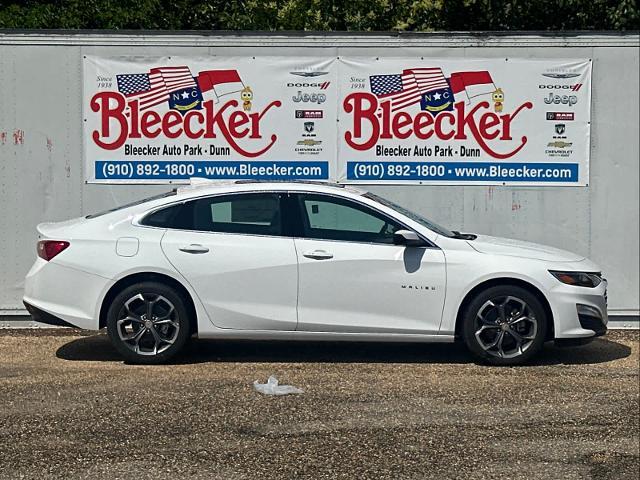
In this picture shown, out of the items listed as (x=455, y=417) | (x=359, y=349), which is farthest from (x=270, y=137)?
(x=455, y=417)

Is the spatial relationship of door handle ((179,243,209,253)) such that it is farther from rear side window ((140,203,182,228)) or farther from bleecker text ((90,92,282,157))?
bleecker text ((90,92,282,157))

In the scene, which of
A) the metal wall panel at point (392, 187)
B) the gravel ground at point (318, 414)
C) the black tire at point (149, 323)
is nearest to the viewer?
the gravel ground at point (318, 414)

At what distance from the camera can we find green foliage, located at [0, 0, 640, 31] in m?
16.8

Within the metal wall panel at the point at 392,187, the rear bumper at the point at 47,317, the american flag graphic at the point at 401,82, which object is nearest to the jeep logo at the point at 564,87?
the metal wall panel at the point at 392,187

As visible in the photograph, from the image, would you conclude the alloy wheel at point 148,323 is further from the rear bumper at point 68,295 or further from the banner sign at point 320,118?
the banner sign at point 320,118

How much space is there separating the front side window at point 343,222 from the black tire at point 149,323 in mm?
1288

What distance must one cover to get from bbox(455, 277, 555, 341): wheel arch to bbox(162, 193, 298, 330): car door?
1.40 meters

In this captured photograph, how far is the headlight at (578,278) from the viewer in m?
9.40

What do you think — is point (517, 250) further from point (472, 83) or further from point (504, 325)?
point (472, 83)

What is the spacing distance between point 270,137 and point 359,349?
251cm

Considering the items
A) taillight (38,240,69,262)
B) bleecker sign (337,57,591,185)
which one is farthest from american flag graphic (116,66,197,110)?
taillight (38,240,69,262)

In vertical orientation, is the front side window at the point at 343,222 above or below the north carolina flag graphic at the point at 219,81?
below

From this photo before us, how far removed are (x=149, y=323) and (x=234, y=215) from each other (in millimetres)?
1171

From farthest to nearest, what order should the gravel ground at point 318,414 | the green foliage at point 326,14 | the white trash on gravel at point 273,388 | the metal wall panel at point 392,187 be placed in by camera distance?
the green foliage at point 326,14
the metal wall panel at point 392,187
the white trash on gravel at point 273,388
the gravel ground at point 318,414
